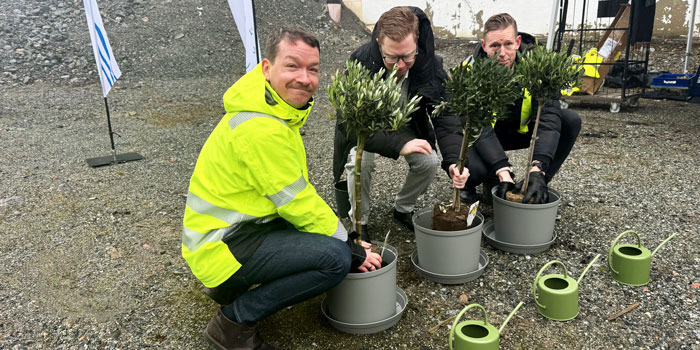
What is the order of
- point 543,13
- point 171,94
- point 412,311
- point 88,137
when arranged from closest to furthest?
point 412,311
point 88,137
point 171,94
point 543,13

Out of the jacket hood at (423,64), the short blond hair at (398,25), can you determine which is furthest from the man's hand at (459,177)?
the short blond hair at (398,25)

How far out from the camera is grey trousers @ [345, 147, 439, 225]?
10.2 ft

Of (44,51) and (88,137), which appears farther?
(44,51)

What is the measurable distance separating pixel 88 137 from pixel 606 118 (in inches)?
259

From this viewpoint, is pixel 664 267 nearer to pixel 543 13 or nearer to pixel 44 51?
pixel 543 13

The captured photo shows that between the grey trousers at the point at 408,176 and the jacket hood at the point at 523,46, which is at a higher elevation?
the jacket hood at the point at 523,46

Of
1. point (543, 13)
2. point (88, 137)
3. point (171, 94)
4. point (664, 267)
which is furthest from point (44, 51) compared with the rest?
point (664, 267)

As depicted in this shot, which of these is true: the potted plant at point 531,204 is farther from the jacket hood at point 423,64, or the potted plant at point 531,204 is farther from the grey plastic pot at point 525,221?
the jacket hood at point 423,64

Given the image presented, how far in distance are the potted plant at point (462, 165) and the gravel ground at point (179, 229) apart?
175 mm

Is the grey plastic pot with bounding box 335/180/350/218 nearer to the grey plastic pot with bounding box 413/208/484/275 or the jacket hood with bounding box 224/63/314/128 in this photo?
the grey plastic pot with bounding box 413/208/484/275

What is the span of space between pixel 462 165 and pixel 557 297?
0.81 metres

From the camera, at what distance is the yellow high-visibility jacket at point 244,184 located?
6.53 ft

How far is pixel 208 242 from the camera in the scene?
2.03m

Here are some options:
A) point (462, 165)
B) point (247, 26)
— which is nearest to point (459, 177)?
point (462, 165)
